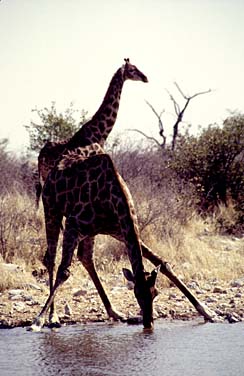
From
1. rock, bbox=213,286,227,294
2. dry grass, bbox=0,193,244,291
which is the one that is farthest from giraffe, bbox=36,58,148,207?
rock, bbox=213,286,227,294

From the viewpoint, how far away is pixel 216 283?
11.0 m

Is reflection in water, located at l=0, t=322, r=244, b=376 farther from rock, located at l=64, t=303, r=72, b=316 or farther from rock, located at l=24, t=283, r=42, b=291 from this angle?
rock, located at l=24, t=283, r=42, b=291

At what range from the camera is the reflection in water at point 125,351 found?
6.95 m

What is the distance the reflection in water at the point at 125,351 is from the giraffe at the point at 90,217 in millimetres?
323

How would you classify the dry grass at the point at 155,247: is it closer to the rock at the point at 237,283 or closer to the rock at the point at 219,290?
the rock at the point at 237,283

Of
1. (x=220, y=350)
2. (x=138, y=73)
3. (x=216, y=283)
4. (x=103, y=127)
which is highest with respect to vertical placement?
(x=138, y=73)

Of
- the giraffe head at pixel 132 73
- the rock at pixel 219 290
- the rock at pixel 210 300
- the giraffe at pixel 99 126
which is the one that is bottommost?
the rock at pixel 210 300

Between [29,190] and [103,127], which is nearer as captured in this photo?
[103,127]

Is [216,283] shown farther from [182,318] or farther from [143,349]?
[143,349]

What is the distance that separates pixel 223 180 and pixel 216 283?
669 centimetres

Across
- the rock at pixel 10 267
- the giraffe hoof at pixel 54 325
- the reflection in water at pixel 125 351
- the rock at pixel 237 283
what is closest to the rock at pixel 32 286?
the rock at pixel 10 267

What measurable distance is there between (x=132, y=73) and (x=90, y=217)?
3.46 metres

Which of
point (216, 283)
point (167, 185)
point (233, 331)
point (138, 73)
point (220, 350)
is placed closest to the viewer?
point (220, 350)

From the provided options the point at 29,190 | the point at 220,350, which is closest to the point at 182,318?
the point at 220,350
